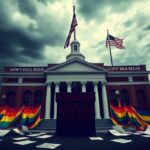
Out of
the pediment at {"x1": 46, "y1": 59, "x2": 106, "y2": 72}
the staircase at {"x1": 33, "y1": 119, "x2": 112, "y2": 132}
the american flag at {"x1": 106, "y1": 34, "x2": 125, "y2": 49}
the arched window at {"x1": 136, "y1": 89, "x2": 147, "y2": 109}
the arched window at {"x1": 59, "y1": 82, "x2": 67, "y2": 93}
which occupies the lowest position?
the staircase at {"x1": 33, "y1": 119, "x2": 112, "y2": 132}

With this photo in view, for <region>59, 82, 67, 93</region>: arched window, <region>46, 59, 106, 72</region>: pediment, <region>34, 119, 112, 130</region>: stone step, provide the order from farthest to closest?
<region>59, 82, 67, 93</region>: arched window < <region>46, 59, 106, 72</region>: pediment < <region>34, 119, 112, 130</region>: stone step

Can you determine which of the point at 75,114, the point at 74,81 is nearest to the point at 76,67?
the point at 74,81

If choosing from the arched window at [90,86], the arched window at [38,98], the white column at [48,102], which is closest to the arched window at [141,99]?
the arched window at [90,86]

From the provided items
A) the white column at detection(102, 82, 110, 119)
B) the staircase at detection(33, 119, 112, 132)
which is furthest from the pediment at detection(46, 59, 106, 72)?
the staircase at detection(33, 119, 112, 132)

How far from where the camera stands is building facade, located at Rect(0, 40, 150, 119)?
28562mm

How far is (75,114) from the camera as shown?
1058 centimetres

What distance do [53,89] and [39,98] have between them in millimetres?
3398

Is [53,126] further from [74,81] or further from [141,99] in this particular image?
[141,99]

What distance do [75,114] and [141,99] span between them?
23.7 m

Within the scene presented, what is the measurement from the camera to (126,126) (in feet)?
54.1

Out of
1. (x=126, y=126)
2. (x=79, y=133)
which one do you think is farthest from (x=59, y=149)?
(x=126, y=126)

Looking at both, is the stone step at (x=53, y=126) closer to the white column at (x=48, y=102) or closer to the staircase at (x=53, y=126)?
the staircase at (x=53, y=126)

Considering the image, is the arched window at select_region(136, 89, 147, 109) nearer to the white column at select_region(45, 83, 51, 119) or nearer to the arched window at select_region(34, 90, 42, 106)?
the white column at select_region(45, 83, 51, 119)

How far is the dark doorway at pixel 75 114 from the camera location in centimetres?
1034
